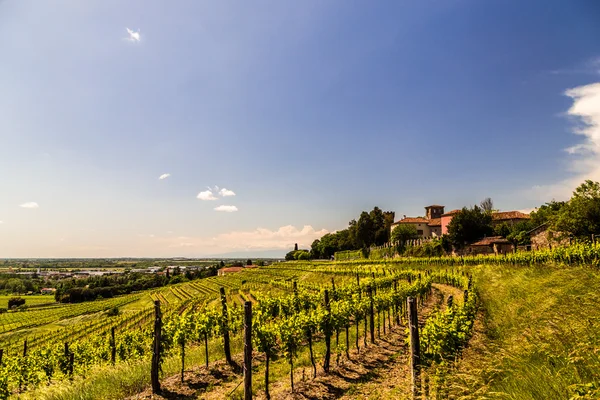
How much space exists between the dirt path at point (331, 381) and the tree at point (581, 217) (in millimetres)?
36074

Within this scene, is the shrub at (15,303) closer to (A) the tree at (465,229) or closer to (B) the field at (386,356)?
(B) the field at (386,356)

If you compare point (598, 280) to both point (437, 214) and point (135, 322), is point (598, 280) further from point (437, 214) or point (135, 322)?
point (437, 214)

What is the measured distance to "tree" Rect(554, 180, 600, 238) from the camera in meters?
34.3

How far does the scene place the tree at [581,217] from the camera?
112 feet

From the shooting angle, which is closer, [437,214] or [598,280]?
[598,280]

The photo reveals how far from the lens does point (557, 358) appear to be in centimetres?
441

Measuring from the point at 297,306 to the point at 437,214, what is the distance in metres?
76.2

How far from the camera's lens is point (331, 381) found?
9609 millimetres

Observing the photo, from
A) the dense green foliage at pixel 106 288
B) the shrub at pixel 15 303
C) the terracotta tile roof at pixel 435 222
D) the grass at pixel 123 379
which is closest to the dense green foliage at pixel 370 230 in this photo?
the terracotta tile roof at pixel 435 222

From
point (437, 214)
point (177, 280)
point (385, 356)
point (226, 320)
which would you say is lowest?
point (177, 280)

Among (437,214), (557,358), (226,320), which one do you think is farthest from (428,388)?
(437,214)

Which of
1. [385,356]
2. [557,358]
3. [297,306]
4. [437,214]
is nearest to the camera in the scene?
[557,358]

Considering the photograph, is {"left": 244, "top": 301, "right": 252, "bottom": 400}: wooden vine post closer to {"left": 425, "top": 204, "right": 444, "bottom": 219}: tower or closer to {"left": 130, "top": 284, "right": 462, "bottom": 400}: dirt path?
{"left": 130, "top": 284, "right": 462, "bottom": 400}: dirt path

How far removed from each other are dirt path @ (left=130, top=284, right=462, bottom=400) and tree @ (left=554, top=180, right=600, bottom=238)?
118 ft
